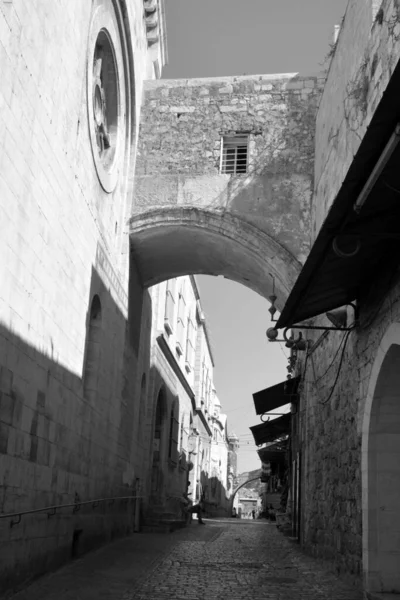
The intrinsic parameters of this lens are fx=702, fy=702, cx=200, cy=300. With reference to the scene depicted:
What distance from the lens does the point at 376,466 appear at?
670 cm

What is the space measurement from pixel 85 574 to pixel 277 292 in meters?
6.86

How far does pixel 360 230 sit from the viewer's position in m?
5.52

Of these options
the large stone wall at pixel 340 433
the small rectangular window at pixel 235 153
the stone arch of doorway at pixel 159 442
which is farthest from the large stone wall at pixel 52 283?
the stone arch of doorway at pixel 159 442

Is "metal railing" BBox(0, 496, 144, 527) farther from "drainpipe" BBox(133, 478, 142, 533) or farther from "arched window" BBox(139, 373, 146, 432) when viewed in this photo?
"arched window" BBox(139, 373, 146, 432)

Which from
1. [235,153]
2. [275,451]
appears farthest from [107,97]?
[275,451]

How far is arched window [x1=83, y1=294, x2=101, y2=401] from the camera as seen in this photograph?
10594 mm

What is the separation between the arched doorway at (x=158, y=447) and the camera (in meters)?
18.0

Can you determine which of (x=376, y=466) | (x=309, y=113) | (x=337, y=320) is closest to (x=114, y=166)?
(x=309, y=113)

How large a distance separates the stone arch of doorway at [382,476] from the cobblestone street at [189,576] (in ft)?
1.37

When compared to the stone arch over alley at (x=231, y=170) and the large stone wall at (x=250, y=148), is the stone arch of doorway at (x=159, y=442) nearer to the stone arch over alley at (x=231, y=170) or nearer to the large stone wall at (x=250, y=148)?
the stone arch over alley at (x=231, y=170)

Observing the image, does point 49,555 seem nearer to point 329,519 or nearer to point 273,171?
point 329,519

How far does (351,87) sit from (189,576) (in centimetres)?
665

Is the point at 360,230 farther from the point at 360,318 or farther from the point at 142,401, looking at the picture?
the point at 142,401

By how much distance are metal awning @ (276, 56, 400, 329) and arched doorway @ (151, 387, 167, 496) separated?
11.3 meters
